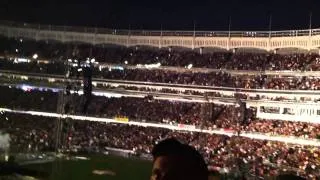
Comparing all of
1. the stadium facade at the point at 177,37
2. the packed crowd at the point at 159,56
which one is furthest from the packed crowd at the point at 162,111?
the stadium facade at the point at 177,37

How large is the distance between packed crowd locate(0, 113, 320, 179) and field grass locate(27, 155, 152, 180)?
3.43 metres

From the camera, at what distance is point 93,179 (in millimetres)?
39375

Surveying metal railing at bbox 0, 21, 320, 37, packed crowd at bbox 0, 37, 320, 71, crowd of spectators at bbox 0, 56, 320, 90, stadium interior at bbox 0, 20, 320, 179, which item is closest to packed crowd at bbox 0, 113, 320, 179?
stadium interior at bbox 0, 20, 320, 179

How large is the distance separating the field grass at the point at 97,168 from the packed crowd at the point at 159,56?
64.0 ft

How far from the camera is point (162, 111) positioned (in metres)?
62.4

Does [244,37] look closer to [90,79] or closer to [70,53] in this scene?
[90,79]

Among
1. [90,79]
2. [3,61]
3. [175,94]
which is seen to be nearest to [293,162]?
[175,94]

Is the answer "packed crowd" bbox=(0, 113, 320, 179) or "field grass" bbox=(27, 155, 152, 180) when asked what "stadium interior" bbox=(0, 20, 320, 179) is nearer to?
"packed crowd" bbox=(0, 113, 320, 179)

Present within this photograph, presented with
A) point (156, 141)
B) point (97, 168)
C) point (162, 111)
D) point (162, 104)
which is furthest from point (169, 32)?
point (97, 168)

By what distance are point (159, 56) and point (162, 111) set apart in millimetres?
11801

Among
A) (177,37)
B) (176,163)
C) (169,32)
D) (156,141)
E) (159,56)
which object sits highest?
(169,32)

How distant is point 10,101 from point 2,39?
15.6 m

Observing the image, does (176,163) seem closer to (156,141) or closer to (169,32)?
(156,141)

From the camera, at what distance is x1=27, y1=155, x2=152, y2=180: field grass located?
4062 cm
